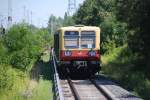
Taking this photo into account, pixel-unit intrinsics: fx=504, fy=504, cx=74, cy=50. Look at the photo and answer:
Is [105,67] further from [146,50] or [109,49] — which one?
[109,49]

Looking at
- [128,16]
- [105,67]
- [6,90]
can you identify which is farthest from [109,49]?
[6,90]

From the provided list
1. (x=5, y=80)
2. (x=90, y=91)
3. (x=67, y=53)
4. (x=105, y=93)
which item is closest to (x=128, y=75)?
(x=67, y=53)

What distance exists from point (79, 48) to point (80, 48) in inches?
2.4

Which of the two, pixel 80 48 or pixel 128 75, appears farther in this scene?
pixel 80 48

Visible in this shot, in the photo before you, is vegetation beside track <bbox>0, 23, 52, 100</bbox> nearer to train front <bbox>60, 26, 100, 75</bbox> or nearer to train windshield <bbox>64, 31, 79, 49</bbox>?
train front <bbox>60, 26, 100, 75</bbox>

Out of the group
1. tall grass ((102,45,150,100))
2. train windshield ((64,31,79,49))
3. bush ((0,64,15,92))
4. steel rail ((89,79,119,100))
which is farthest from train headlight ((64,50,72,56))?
bush ((0,64,15,92))

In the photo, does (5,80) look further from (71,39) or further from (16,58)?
(16,58)

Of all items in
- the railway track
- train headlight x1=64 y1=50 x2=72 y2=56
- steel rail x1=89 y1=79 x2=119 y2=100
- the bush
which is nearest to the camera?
steel rail x1=89 y1=79 x2=119 y2=100

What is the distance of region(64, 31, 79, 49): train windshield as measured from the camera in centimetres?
3041

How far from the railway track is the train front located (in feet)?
5.77

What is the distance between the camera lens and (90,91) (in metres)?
24.1

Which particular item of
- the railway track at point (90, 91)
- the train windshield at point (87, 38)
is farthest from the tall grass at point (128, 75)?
the train windshield at point (87, 38)

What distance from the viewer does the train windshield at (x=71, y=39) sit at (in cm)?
3041

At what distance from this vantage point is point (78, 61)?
30500 millimetres
